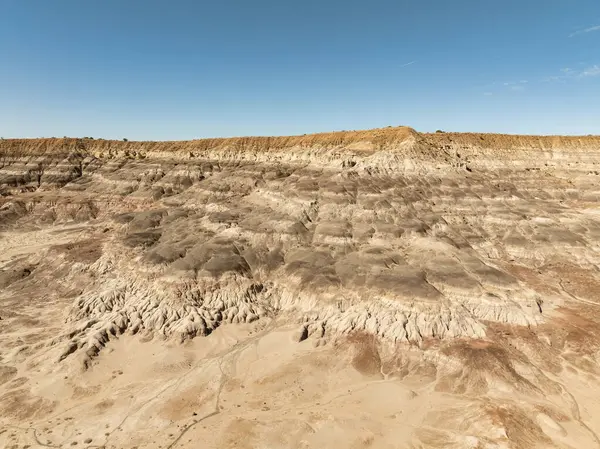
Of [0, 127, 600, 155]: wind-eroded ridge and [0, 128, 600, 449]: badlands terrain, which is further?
[0, 127, 600, 155]: wind-eroded ridge

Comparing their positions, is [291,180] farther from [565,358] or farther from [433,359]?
[565,358]

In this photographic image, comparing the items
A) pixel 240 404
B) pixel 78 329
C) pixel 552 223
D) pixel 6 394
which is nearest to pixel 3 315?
pixel 78 329

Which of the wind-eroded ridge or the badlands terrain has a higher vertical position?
the wind-eroded ridge

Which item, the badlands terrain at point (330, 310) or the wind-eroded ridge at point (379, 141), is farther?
the wind-eroded ridge at point (379, 141)

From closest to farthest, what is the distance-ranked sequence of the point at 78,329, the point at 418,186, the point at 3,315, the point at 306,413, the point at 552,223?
the point at 306,413, the point at 78,329, the point at 3,315, the point at 552,223, the point at 418,186

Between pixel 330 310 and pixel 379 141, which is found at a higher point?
pixel 379 141

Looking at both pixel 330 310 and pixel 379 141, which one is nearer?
pixel 330 310

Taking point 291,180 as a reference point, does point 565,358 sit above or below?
below

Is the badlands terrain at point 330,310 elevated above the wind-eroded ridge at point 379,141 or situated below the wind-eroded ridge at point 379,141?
below
